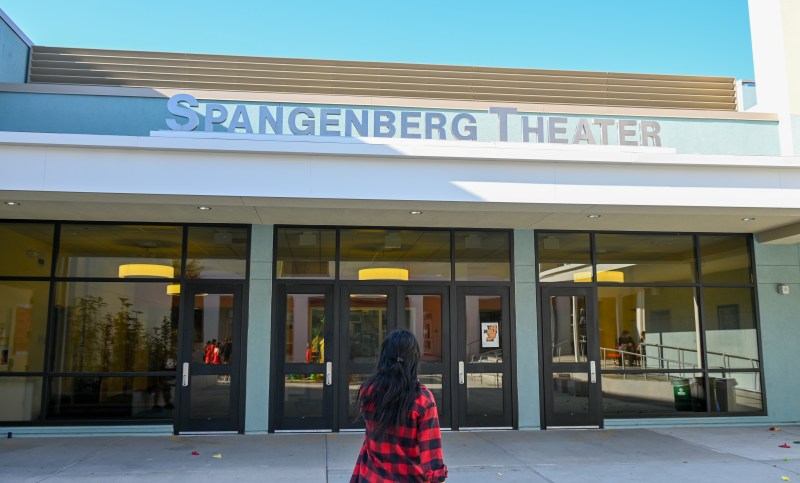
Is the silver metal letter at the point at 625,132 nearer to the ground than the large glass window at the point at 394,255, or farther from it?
farther from it

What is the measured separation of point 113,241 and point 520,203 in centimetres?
604

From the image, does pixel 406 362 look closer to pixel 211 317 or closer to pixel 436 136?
pixel 436 136

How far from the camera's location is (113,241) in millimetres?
9938

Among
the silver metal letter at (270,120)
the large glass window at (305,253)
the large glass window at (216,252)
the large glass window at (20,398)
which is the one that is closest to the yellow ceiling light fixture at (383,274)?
the large glass window at (305,253)

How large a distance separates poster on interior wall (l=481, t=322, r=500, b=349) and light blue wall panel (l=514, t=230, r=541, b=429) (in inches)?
12.7

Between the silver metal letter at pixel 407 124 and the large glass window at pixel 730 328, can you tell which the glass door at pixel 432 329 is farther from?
the large glass window at pixel 730 328

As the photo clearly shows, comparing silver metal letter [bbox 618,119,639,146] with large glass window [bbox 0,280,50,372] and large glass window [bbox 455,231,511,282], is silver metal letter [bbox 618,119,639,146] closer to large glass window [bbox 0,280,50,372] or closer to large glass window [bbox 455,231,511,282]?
large glass window [bbox 455,231,511,282]

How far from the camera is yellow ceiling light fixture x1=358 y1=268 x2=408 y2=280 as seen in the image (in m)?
10.2

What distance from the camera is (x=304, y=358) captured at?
9.95 metres

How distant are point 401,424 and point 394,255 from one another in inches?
285

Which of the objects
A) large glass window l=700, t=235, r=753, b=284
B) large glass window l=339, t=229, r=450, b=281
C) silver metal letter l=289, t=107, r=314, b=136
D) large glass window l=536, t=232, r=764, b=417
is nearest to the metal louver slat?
large glass window l=700, t=235, r=753, b=284

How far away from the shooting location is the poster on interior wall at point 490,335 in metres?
10.3

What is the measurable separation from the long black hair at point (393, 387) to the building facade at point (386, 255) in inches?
197

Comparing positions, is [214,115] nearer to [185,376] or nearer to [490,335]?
[185,376]
